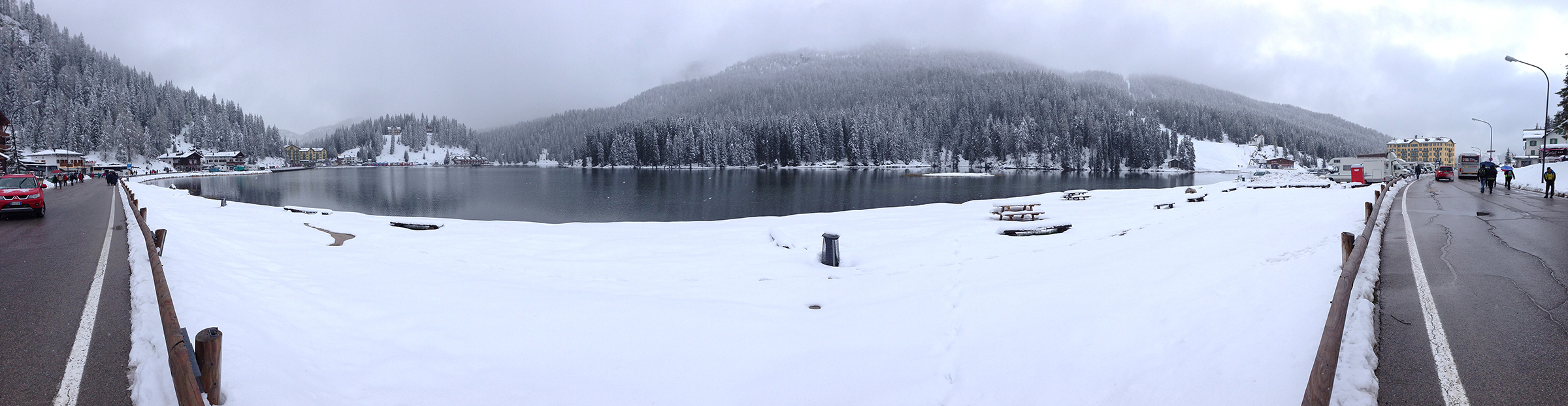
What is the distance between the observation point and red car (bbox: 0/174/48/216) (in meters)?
19.2

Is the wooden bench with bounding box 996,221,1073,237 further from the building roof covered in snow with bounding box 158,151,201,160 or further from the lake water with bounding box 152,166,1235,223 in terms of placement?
the building roof covered in snow with bounding box 158,151,201,160

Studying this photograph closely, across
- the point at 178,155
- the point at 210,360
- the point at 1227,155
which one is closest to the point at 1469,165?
the point at 210,360

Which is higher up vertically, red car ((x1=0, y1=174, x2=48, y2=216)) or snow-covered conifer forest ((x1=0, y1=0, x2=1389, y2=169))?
snow-covered conifer forest ((x1=0, y1=0, x2=1389, y2=169))

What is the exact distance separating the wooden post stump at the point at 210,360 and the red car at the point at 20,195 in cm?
2446

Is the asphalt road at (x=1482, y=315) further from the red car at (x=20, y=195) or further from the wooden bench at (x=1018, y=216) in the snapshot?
the red car at (x=20, y=195)

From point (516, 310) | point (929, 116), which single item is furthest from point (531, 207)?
point (929, 116)

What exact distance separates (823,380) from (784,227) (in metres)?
17.9

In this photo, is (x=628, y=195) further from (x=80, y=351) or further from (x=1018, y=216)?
(x=80, y=351)

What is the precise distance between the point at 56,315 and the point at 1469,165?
90424 millimetres

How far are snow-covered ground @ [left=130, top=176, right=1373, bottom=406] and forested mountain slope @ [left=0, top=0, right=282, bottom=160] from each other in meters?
190

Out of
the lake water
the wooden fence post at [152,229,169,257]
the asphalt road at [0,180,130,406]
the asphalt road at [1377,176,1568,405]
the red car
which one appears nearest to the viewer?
the asphalt road at [1377,176,1568,405]

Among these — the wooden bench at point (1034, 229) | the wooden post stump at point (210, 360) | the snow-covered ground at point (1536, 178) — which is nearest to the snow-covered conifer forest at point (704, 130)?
the snow-covered ground at point (1536, 178)

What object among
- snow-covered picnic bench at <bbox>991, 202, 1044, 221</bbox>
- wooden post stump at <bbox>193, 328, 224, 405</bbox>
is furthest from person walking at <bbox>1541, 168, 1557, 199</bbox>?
wooden post stump at <bbox>193, 328, 224, 405</bbox>

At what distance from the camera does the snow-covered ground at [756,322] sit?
6.28 metres
